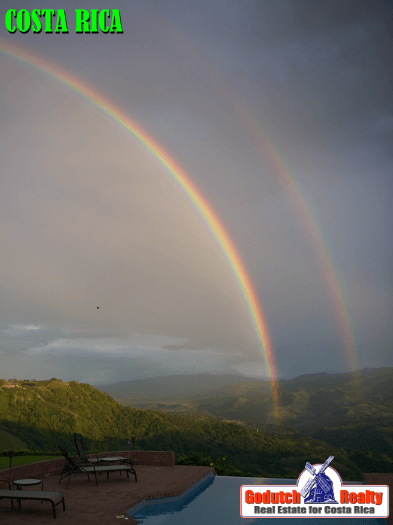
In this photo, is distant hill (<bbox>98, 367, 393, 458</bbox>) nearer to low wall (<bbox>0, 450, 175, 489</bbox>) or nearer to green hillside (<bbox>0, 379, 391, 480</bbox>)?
green hillside (<bbox>0, 379, 391, 480</bbox>)

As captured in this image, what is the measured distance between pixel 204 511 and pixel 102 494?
2342 mm

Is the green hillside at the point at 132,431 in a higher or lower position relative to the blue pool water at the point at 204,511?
lower

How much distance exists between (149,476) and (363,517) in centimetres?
601

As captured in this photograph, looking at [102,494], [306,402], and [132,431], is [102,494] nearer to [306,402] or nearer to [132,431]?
[132,431]

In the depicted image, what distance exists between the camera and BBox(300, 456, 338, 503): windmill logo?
9633 millimetres

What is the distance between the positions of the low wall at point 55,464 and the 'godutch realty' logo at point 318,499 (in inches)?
180

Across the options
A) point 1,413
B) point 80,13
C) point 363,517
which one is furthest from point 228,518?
point 1,413

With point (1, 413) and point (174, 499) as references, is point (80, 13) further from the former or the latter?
point (1, 413)

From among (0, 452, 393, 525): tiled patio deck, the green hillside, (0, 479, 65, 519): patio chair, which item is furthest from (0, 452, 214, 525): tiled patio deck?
the green hillside

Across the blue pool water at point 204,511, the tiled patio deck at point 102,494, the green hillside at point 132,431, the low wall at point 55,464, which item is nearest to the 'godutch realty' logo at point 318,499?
the blue pool water at point 204,511

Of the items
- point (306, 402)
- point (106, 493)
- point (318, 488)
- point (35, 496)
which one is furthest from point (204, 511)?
point (306, 402)

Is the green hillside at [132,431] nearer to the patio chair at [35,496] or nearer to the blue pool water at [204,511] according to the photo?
the blue pool water at [204,511]

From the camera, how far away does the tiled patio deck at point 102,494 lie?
823cm

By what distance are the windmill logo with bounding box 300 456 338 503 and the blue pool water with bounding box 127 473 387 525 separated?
0.65 metres
